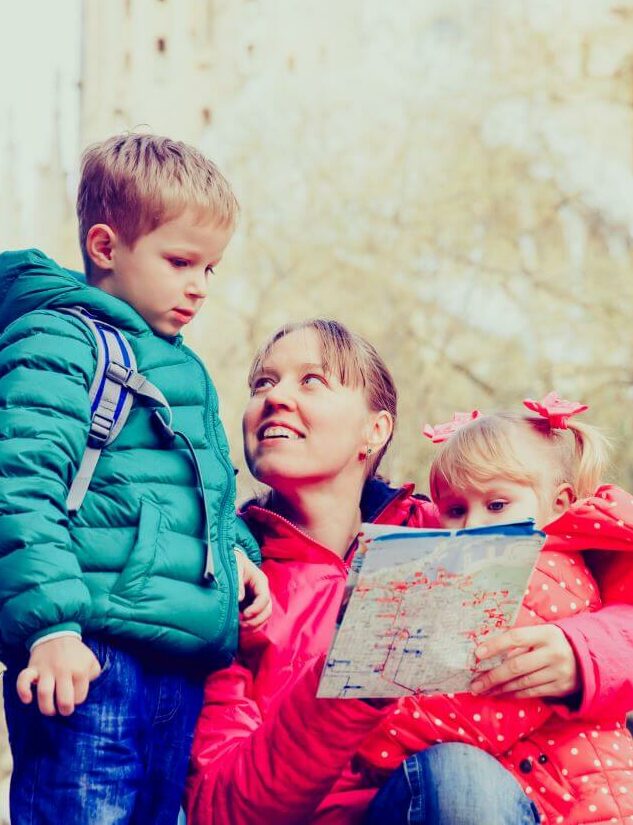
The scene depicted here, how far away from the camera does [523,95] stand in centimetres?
1948

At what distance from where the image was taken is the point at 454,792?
1.70 metres

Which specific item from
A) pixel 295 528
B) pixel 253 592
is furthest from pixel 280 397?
pixel 253 592

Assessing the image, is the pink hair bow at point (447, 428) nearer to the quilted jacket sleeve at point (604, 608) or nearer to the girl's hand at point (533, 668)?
the quilted jacket sleeve at point (604, 608)

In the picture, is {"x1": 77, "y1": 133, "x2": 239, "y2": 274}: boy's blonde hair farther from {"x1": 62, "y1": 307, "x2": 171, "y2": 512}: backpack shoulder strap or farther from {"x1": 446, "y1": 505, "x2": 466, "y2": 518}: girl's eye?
{"x1": 446, "y1": 505, "x2": 466, "y2": 518}: girl's eye

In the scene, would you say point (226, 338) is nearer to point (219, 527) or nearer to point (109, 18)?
point (109, 18)

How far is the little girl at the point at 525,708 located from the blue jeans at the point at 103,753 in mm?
333

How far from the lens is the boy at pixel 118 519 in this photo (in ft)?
5.32

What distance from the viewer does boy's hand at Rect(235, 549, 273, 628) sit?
2.02m

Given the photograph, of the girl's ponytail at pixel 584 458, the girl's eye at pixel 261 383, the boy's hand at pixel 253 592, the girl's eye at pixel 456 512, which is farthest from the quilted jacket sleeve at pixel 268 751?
the girl's ponytail at pixel 584 458

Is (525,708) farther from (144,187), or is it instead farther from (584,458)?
(144,187)

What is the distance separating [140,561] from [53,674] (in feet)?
0.73

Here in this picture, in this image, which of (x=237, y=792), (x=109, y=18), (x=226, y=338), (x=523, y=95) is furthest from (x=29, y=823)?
(x=109, y=18)

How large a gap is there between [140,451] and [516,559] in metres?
0.59

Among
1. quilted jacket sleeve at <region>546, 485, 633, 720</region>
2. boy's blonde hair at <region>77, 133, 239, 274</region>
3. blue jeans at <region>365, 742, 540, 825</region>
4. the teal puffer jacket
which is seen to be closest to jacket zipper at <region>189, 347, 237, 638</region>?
the teal puffer jacket
